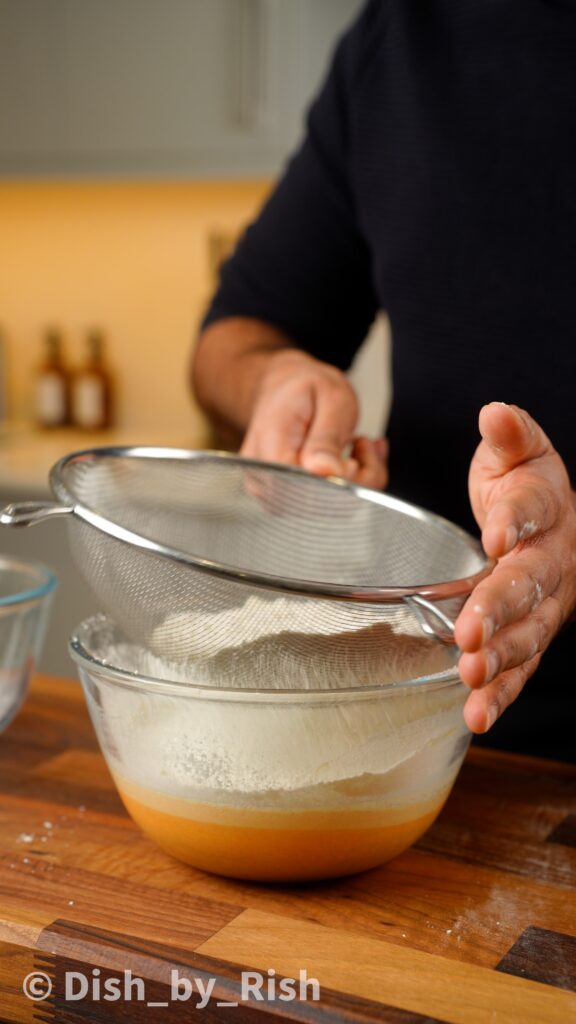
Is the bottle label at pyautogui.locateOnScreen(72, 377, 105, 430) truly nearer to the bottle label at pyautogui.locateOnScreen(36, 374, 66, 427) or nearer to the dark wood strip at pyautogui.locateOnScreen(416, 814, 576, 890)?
the bottle label at pyautogui.locateOnScreen(36, 374, 66, 427)

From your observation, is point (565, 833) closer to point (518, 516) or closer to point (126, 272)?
point (518, 516)

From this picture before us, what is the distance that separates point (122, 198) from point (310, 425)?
190 cm

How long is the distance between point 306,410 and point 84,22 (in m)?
1.74

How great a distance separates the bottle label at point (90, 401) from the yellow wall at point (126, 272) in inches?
3.7

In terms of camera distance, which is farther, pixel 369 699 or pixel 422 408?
pixel 422 408

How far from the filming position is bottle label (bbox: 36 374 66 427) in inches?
105

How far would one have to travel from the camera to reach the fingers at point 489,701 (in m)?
0.54

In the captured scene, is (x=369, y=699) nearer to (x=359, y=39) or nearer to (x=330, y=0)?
(x=359, y=39)

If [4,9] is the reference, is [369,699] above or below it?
below

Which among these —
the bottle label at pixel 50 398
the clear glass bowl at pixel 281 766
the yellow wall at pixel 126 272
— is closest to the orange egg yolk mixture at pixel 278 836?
the clear glass bowl at pixel 281 766

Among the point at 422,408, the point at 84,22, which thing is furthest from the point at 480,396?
the point at 84,22

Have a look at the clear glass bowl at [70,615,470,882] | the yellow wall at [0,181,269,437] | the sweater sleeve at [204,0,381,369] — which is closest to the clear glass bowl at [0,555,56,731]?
the clear glass bowl at [70,615,470,882]

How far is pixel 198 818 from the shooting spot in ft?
2.02

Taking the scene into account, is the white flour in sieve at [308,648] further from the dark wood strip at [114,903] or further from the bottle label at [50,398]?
the bottle label at [50,398]
